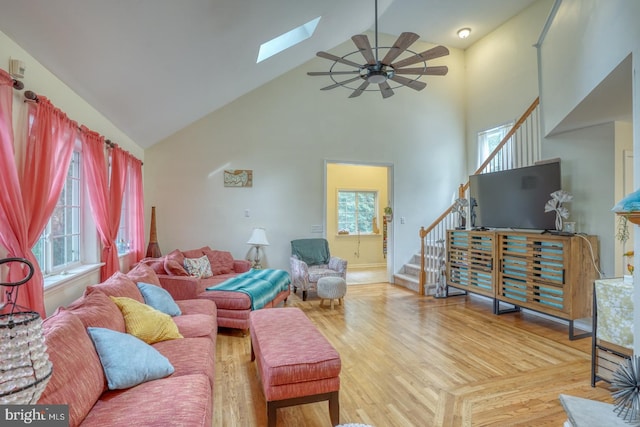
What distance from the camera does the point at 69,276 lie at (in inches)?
103

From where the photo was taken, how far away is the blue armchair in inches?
193

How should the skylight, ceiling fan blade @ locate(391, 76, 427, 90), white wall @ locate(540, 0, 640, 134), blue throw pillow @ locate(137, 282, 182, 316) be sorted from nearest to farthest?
white wall @ locate(540, 0, 640, 134)
blue throw pillow @ locate(137, 282, 182, 316)
ceiling fan blade @ locate(391, 76, 427, 90)
the skylight

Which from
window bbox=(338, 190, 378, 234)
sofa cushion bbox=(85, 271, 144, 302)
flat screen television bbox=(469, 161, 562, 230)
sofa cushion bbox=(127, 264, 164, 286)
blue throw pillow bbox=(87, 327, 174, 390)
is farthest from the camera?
window bbox=(338, 190, 378, 234)

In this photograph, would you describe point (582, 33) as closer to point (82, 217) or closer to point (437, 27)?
point (437, 27)

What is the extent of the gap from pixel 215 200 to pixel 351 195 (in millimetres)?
3899

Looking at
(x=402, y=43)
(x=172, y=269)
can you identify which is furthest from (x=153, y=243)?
(x=402, y=43)

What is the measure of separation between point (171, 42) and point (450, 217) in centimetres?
518

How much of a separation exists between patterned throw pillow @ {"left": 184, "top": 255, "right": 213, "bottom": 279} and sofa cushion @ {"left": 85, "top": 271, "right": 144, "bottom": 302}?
1583 millimetres

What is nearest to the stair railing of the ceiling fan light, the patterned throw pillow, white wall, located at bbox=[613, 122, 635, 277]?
white wall, located at bbox=[613, 122, 635, 277]

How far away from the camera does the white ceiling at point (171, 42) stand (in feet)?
6.37

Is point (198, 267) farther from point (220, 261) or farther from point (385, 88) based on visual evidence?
point (385, 88)

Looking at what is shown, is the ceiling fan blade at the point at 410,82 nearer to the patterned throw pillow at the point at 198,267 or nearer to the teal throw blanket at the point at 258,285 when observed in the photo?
the teal throw blanket at the point at 258,285

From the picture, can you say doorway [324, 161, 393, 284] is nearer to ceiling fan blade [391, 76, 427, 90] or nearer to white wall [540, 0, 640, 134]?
white wall [540, 0, 640, 134]

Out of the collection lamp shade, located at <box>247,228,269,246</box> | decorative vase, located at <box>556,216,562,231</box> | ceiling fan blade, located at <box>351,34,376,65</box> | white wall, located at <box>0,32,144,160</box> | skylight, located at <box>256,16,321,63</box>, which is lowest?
lamp shade, located at <box>247,228,269,246</box>
